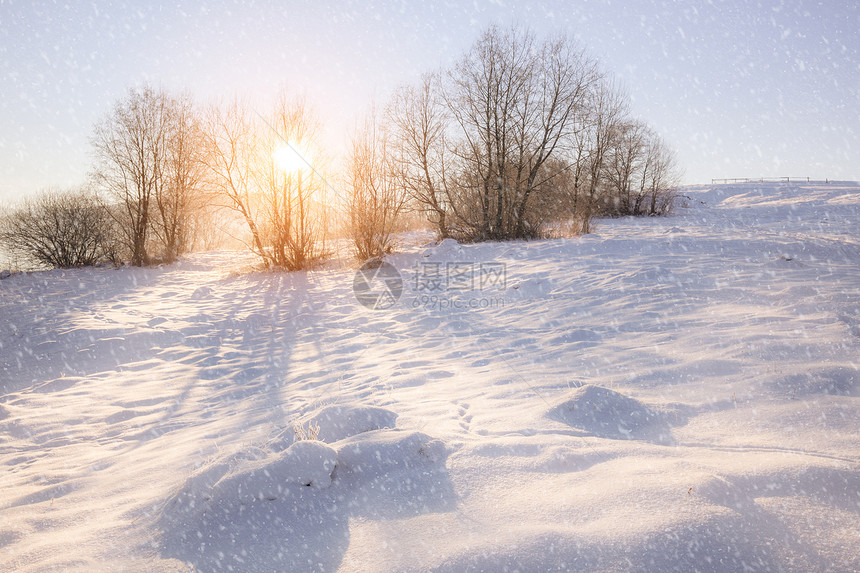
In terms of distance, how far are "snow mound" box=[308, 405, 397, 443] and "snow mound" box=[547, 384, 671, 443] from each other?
125 centimetres

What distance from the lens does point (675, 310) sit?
5484 mm

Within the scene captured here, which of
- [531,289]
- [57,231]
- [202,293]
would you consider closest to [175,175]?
[57,231]

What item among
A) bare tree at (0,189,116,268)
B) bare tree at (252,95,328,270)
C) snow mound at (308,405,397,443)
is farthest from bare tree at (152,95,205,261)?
snow mound at (308,405,397,443)

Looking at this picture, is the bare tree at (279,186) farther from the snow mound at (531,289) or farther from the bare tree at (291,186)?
the snow mound at (531,289)

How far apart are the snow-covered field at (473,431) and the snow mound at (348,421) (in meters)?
0.02

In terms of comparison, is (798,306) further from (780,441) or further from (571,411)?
(571,411)

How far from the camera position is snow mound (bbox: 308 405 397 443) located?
293 cm

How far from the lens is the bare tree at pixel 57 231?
17.5 metres

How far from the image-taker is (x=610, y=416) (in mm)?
3064

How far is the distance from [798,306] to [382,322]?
583cm

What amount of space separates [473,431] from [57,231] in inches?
851

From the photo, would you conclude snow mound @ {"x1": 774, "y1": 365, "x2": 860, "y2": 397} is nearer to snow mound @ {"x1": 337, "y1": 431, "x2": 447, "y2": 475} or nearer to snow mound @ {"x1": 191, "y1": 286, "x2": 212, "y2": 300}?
snow mound @ {"x1": 337, "y1": 431, "x2": 447, "y2": 475}

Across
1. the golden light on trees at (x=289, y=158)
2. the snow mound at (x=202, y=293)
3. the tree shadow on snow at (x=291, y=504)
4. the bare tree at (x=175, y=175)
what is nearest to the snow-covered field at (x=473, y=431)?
the tree shadow on snow at (x=291, y=504)

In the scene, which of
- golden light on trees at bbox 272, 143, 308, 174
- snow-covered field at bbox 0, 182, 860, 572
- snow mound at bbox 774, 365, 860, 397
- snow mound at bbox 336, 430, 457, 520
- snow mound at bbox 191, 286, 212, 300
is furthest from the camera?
golden light on trees at bbox 272, 143, 308, 174
